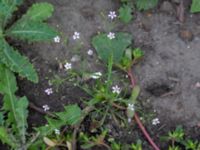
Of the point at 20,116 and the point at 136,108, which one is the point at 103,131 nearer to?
the point at 136,108

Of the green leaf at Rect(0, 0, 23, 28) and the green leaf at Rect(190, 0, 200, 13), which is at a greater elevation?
the green leaf at Rect(0, 0, 23, 28)

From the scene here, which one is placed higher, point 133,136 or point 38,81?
point 38,81

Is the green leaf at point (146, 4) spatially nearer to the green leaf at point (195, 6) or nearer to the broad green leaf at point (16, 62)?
the green leaf at point (195, 6)

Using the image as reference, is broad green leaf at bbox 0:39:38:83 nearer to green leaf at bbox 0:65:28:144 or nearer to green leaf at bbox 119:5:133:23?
green leaf at bbox 0:65:28:144

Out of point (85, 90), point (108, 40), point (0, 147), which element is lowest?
point (0, 147)

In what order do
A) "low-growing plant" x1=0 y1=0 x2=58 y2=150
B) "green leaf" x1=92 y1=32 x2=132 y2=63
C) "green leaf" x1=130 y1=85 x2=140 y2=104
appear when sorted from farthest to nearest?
1. "green leaf" x1=92 y1=32 x2=132 y2=63
2. "green leaf" x1=130 y1=85 x2=140 y2=104
3. "low-growing plant" x1=0 y1=0 x2=58 y2=150

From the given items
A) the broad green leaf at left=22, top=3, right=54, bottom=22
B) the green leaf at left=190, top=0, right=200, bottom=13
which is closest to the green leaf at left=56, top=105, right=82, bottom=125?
the broad green leaf at left=22, top=3, right=54, bottom=22

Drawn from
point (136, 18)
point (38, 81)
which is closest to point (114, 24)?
point (136, 18)
